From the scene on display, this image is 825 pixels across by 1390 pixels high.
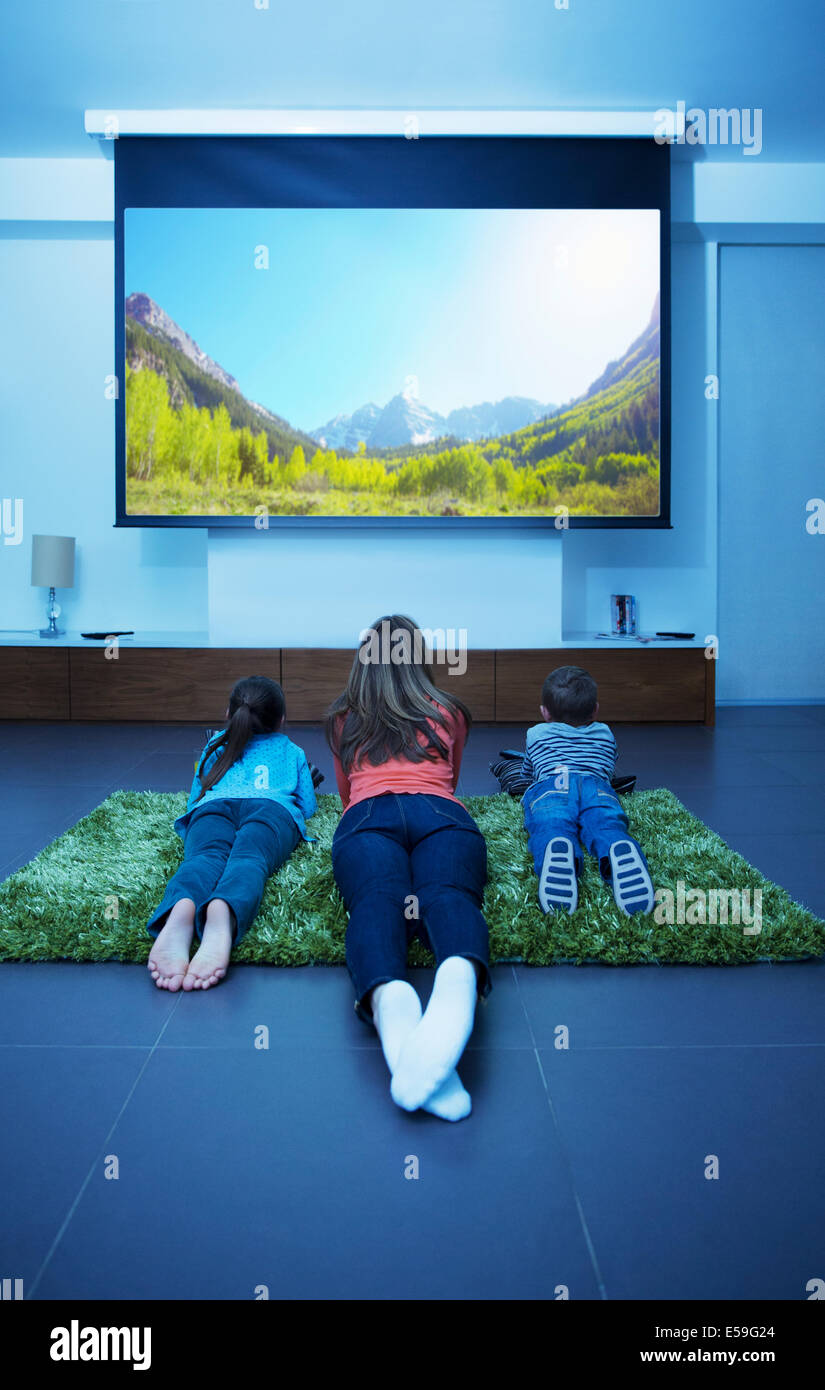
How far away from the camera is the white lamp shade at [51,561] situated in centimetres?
557

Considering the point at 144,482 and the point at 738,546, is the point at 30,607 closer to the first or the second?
the point at 144,482

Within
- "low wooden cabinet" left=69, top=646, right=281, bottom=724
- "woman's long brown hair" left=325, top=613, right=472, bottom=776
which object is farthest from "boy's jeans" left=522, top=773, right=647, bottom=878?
"low wooden cabinet" left=69, top=646, right=281, bottom=724

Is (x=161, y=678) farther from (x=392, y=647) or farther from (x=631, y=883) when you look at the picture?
(x=631, y=883)

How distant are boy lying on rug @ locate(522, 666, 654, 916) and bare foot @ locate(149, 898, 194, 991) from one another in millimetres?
780

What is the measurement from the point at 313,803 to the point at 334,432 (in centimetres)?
309

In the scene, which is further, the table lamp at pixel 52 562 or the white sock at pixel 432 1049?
the table lamp at pixel 52 562

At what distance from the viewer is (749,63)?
15.2 ft

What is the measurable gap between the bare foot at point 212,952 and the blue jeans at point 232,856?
0.08 feet

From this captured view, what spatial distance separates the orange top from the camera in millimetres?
2295

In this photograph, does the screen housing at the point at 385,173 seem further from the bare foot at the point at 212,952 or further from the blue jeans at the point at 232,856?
the bare foot at the point at 212,952

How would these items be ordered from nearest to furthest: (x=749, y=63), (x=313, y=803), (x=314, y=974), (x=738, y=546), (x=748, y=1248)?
1. (x=748, y=1248)
2. (x=314, y=974)
3. (x=313, y=803)
4. (x=749, y=63)
5. (x=738, y=546)
